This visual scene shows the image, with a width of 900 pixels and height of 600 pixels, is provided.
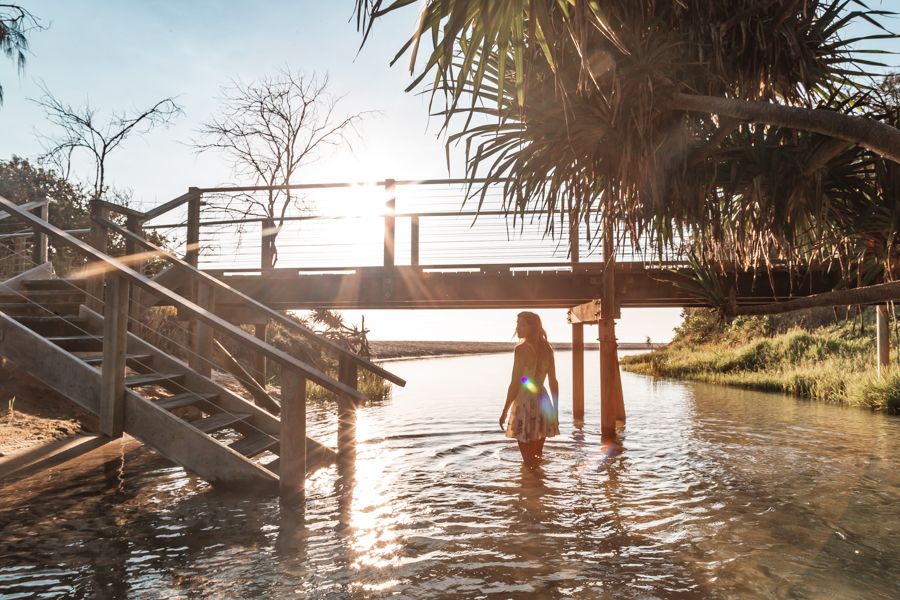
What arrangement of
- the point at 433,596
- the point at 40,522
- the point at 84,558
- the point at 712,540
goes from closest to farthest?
the point at 433,596 < the point at 84,558 < the point at 712,540 < the point at 40,522

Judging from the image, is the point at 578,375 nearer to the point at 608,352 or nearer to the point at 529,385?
the point at 608,352

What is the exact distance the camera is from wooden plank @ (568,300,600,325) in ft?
34.4

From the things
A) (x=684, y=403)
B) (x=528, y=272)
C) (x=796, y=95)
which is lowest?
(x=684, y=403)

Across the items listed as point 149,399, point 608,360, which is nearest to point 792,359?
point 608,360

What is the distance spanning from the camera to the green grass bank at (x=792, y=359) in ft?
43.4

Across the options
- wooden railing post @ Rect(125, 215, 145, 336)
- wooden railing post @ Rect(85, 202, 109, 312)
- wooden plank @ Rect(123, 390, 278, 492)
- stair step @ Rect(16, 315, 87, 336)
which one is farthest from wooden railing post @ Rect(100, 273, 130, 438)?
wooden railing post @ Rect(85, 202, 109, 312)

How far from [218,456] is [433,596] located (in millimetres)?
2506

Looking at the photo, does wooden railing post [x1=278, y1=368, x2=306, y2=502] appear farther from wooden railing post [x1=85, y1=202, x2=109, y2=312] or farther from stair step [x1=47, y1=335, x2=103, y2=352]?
wooden railing post [x1=85, y1=202, x2=109, y2=312]

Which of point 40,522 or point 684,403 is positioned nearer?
point 40,522

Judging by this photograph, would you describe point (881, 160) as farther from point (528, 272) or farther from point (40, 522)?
point (40, 522)

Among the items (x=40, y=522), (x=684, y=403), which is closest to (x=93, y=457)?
(x=40, y=522)

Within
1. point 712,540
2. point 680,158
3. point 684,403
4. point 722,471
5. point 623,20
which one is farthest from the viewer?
point 684,403

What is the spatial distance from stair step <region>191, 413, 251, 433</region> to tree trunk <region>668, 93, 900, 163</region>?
4.81 metres

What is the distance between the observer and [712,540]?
14.4ft
